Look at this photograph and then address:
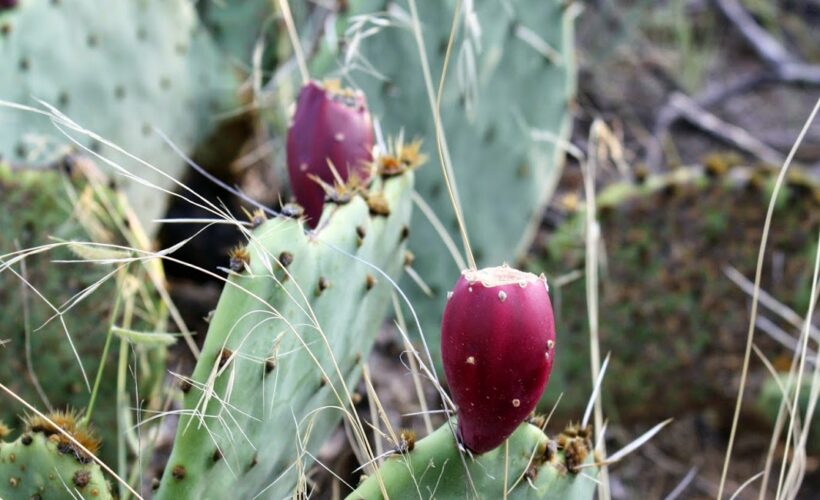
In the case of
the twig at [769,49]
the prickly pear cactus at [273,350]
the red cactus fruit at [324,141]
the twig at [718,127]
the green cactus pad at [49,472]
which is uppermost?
the red cactus fruit at [324,141]

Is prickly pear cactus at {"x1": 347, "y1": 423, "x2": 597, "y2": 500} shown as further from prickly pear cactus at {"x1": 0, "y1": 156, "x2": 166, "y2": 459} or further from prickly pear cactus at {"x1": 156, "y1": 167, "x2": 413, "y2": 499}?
prickly pear cactus at {"x1": 0, "y1": 156, "x2": 166, "y2": 459}

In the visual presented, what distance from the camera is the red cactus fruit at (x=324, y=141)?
116 cm

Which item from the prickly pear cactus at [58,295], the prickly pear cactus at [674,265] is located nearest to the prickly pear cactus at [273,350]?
the prickly pear cactus at [58,295]

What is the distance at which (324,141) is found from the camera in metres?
1.16

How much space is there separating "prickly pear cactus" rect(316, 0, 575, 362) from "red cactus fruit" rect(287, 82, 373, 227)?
714 mm

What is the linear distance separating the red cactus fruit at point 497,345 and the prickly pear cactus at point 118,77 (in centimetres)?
115

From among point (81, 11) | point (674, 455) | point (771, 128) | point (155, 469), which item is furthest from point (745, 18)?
point (155, 469)

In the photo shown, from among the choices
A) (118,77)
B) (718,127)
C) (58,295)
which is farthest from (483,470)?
(718,127)

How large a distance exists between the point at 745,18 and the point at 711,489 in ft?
7.48

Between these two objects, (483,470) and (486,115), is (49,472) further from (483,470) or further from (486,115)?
(486,115)

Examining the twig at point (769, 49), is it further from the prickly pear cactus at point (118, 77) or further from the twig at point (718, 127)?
the prickly pear cactus at point (118, 77)

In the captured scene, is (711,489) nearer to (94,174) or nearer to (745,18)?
(94,174)

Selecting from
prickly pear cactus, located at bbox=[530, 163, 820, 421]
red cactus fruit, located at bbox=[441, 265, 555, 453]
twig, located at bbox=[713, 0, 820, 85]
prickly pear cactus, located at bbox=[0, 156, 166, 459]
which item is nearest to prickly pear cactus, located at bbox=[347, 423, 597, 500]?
red cactus fruit, located at bbox=[441, 265, 555, 453]

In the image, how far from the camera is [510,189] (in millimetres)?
2098
